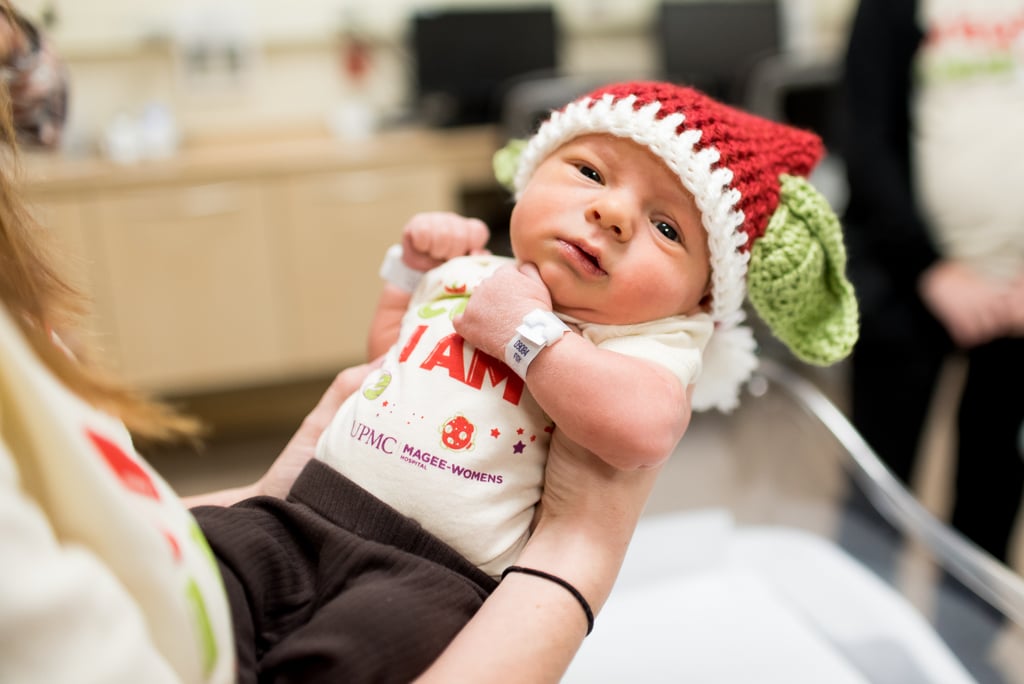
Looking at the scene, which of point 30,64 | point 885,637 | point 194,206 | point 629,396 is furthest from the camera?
Result: point 194,206

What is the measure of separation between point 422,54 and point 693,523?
2016mm

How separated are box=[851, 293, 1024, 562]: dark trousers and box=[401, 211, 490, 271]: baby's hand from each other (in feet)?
3.10

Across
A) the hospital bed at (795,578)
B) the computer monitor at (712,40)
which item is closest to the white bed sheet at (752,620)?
the hospital bed at (795,578)

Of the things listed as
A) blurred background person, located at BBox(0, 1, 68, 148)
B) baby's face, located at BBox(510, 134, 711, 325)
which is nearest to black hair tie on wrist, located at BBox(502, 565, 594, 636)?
baby's face, located at BBox(510, 134, 711, 325)

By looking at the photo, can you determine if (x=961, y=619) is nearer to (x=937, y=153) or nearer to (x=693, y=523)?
(x=693, y=523)

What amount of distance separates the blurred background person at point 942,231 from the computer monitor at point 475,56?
146cm

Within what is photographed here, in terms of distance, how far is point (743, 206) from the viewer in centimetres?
76

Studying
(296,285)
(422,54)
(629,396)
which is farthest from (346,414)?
(422,54)

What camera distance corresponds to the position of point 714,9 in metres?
3.06

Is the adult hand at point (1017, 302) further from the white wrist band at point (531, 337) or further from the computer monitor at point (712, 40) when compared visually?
the computer monitor at point (712, 40)

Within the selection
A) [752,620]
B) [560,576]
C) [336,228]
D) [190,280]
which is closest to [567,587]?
[560,576]

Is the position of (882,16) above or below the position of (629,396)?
above

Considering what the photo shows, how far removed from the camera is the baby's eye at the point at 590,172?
2.57 feet

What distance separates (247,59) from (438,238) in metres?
2.41
